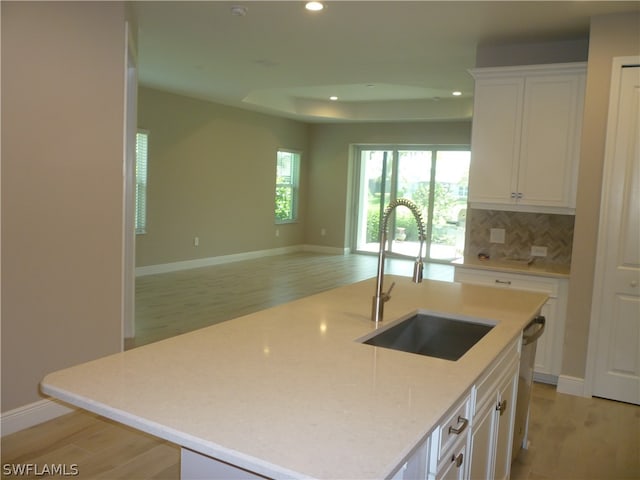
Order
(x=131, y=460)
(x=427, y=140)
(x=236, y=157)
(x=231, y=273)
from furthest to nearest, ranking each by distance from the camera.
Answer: (x=427, y=140)
(x=236, y=157)
(x=231, y=273)
(x=131, y=460)

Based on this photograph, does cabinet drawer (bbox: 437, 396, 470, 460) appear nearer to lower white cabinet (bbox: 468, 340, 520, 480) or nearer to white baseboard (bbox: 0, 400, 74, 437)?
lower white cabinet (bbox: 468, 340, 520, 480)

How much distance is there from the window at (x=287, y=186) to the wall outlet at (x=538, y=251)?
649cm

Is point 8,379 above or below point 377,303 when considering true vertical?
below

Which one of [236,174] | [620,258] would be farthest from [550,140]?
[236,174]

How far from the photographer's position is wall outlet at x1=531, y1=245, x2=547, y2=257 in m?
4.50

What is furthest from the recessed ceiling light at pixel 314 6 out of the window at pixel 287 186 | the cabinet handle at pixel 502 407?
the window at pixel 287 186

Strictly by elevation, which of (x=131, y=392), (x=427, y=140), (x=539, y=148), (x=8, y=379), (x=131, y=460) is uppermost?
(x=427, y=140)

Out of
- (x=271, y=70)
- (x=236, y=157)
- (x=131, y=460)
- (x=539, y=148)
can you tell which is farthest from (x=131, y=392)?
(x=236, y=157)

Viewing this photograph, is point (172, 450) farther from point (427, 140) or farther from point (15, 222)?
point (427, 140)

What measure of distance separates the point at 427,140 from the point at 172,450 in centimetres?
822

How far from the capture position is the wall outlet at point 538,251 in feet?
14.8

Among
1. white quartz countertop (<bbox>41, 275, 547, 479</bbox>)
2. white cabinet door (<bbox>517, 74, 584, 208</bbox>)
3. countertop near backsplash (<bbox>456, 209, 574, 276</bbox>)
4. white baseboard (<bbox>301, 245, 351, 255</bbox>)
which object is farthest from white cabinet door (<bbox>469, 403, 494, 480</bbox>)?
white baseboard (<bbox>301, 245, 351, 255</bbox>)

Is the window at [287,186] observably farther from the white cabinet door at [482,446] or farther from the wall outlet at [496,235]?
the white cabinet door at [482,446]

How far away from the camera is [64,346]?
306 centimetres
